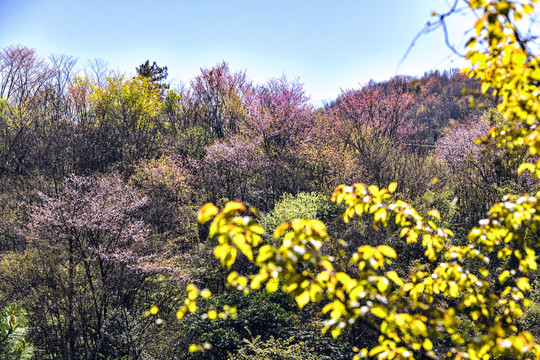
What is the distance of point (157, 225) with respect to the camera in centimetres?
1532

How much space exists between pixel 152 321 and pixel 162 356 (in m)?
1.21

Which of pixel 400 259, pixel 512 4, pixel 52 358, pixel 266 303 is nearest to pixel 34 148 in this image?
pixel 52 358

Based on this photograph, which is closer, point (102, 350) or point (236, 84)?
point (102, 350)

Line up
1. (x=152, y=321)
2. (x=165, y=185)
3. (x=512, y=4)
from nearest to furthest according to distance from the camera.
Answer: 1. (x=512, y=4)
2. (x=152, y=321)
3. (x=165, y=185)

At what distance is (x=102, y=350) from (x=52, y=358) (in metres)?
1.65

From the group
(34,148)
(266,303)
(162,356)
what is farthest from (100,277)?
(34,148)

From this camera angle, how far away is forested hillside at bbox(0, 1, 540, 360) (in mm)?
2635

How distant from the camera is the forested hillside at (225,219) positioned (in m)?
2.63

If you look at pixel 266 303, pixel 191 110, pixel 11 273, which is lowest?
pixel 266 303

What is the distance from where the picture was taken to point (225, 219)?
1.92 metres

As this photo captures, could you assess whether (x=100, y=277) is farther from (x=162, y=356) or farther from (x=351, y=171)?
(x=351, y=171)

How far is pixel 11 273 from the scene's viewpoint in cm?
1043

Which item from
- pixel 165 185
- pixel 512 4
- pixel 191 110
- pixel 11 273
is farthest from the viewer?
pixel 191 110

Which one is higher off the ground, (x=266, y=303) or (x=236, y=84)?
(x=236, y=84)
